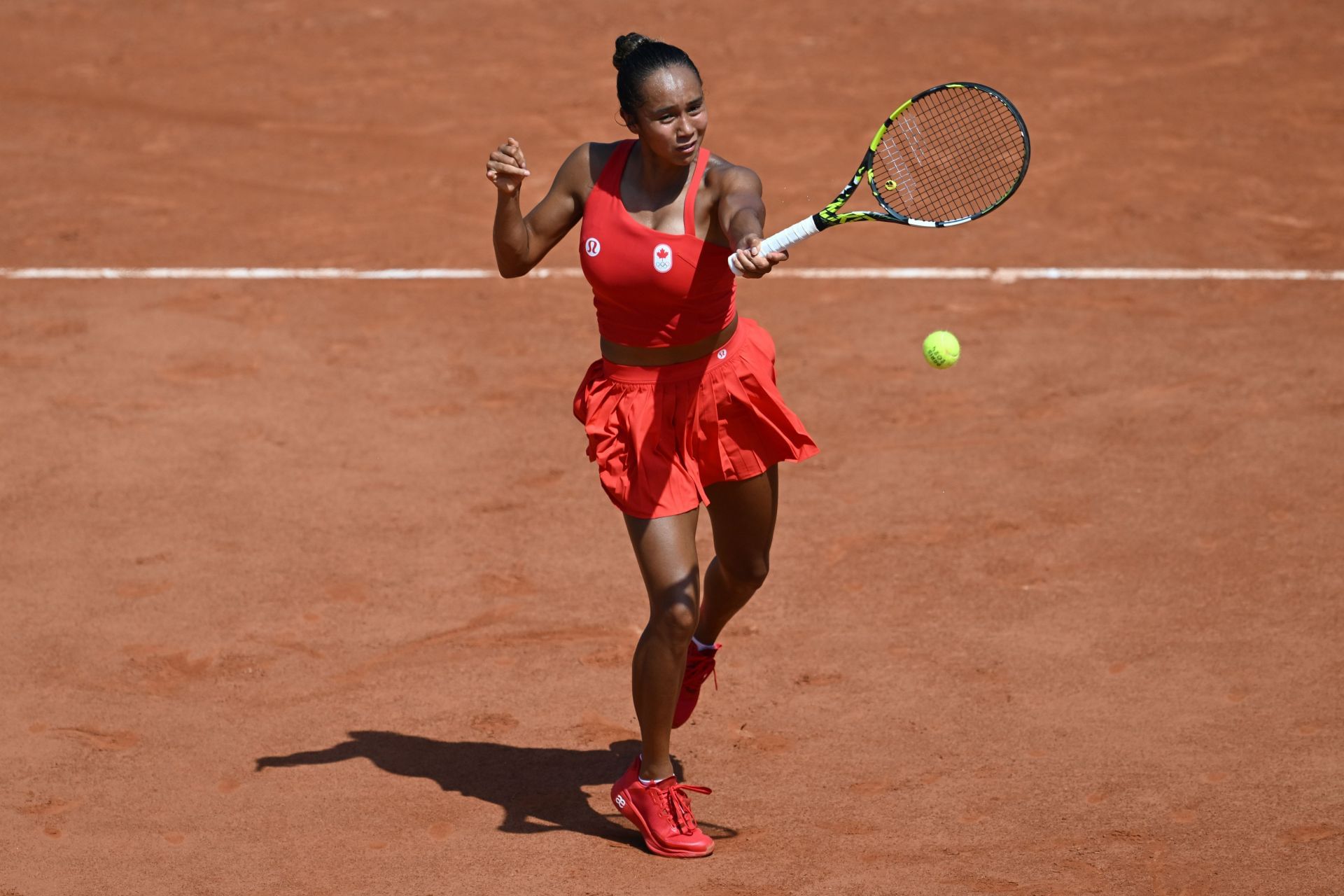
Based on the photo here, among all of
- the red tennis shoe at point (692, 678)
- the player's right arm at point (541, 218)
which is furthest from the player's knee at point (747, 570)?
the player's right arm at point (541, 218)

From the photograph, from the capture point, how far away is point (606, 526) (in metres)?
7.44

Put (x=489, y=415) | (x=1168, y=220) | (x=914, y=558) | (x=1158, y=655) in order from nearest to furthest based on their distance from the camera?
1. (x=1158, y=655)
2. (x=914, y=558)
3. (x=489, y=415)
4. (x=1168, y=220)

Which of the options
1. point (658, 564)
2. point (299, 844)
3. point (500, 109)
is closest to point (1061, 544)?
point (658, 564)

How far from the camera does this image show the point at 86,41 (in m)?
14.3

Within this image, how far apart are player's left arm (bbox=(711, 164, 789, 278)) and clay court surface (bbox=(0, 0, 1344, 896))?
1.98m

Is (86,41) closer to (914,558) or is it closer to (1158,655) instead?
(914,558)

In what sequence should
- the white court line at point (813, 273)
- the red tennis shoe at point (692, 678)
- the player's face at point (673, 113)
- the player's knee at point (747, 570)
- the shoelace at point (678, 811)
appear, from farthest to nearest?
the white court line at point (813, 273) < the red tennis shoe at point (692, 678) < the player's knee at point (747, 570) < the shoelace at point (678, 811) < the player's face at point (673, 113)

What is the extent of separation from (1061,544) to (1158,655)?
94cm

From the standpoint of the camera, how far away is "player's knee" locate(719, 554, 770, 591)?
5465mm

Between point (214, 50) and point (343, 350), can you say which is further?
point (214, 50)

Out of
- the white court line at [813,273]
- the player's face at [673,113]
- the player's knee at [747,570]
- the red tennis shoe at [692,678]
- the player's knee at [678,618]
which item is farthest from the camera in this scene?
the white court line at [813,273]

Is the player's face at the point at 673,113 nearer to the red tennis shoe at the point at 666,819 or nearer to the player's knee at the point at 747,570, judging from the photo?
the player's knee at the point at 747,570

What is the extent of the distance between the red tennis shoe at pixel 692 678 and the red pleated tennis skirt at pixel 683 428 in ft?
2.54

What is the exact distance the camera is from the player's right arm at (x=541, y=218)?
503cm
